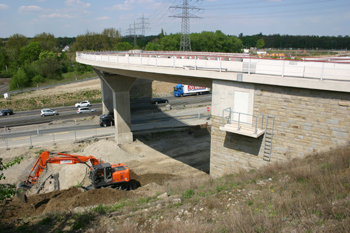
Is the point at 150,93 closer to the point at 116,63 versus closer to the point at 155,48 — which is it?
the point at 116,63

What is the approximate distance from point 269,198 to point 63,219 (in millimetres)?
8915

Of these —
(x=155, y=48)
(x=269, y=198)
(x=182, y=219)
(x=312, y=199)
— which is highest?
(x=155, y=48)

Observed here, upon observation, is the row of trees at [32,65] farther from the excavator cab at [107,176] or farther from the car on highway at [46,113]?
the excavator cab at [107,176]

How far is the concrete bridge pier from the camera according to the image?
28.9 m

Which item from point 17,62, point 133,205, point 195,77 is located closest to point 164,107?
point 195,77

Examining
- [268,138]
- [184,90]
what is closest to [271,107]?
[268,138]

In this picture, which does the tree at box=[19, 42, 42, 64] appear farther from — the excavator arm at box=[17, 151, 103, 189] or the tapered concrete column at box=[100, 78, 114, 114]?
the excavator arm at box=[17, 151, 103, 189]

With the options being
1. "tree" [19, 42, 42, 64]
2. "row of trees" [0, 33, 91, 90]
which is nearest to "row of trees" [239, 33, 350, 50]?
"row of trees" [0, 33, 91, 90]

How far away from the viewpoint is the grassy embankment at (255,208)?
714cm

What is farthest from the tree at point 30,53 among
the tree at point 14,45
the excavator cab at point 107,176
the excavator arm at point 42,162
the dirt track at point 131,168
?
the excavator cab at point 107,176

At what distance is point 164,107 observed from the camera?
149 feet

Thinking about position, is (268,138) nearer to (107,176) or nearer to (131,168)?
(107,176)

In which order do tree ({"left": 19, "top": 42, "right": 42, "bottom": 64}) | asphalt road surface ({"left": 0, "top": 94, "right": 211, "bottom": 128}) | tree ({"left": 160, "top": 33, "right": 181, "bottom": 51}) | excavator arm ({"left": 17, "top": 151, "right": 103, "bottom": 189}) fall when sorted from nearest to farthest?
Result: excavator arm ({"left": 17, "top": 151, "right": 103, "bottom": 189}), asphalt road surface ({"left": 0, "top": 94, "right": 211, "bottom": 128}), tree ({"left": 160, "top": 33, "right": 181, "bottom": 51}), tree ({"left": 19, "top": 42, "right": 42, "bottom": 64})

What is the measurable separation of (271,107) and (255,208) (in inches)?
238
